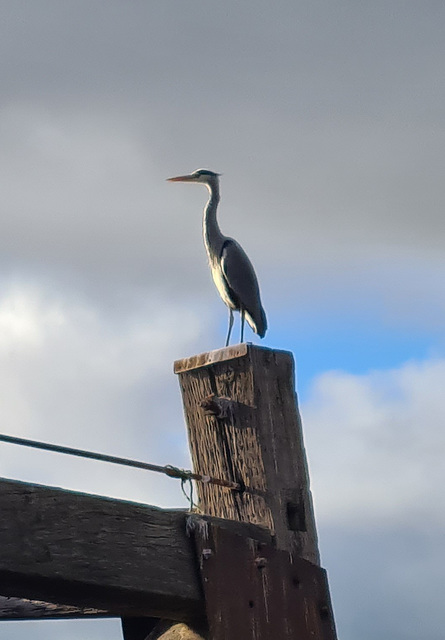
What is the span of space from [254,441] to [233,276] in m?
7.51

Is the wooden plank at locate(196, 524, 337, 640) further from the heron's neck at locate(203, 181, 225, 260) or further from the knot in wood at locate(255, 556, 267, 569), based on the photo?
the heron's neck at locate(203, 181, 225, 260)

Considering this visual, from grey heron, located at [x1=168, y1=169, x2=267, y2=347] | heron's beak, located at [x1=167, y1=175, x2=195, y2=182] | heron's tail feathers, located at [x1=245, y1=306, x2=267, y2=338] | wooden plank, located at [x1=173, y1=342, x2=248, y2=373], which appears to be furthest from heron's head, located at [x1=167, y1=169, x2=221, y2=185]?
wooden plank, located at [x1=173, y1=342, x2=248, y2=373]

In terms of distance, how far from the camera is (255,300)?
1086cm

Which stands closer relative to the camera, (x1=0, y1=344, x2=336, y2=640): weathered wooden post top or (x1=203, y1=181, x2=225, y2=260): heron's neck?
(x1=0, y1=344, x2=336, y2=640): weathered wooden post top

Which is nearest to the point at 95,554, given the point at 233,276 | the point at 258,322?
the point at 258,322

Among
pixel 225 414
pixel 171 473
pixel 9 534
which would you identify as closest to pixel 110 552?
pixel 9 534

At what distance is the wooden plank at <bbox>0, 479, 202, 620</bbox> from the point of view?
2.78 meters

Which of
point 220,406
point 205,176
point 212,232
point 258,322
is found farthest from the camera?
point 205,176

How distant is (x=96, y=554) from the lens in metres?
2.93

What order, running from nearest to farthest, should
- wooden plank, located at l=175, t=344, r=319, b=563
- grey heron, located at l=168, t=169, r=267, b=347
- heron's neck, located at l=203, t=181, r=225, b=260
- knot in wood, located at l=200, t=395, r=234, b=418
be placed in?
wooden plank, located at l=175, t=344, r=319, b=563, knot in wood, located at l=200, t=395, r=234, b=418, grey heron, located at l=168, t=169, r=267, b=347, heron's neck, located at l=203, t=181, r=225, b=260

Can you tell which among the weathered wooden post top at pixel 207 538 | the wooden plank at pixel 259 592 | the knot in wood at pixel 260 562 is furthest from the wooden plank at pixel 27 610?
the knot in wood at pixel 260 562

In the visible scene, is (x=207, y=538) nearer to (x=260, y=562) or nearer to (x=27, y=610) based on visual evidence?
(x=260, y=562)

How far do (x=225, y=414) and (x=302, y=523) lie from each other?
1.38 ft

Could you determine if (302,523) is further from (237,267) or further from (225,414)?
(237,267)
